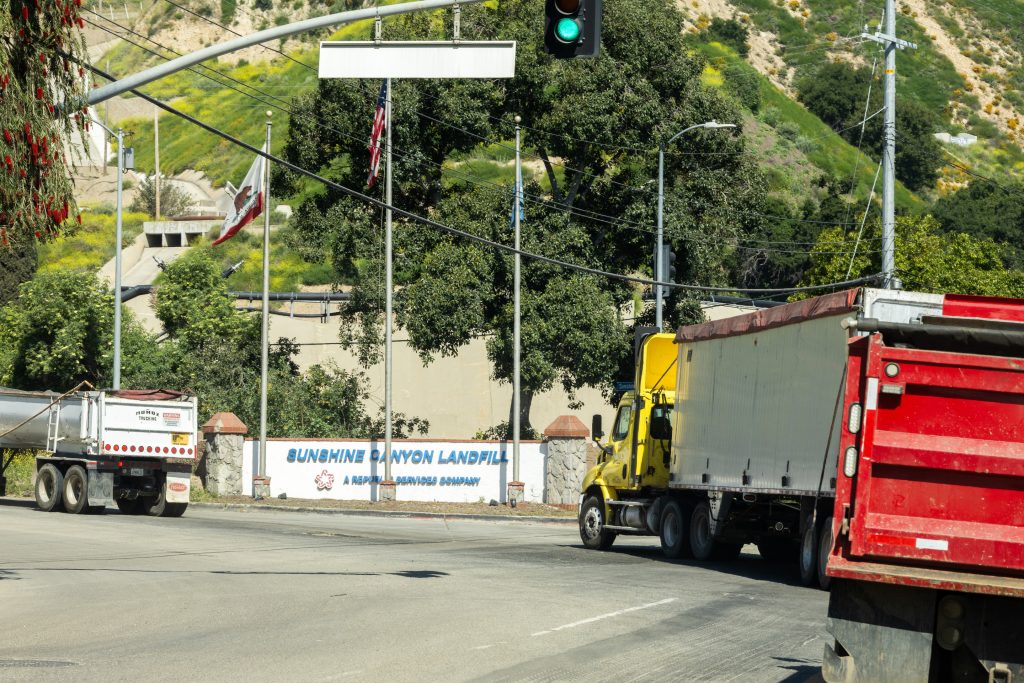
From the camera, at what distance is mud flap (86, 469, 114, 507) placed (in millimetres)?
30109

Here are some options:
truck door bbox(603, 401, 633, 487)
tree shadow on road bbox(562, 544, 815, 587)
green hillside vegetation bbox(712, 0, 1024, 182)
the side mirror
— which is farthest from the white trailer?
green hillside vegetation bbox(712, 0, 1024, 182)

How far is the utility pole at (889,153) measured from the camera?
105ft

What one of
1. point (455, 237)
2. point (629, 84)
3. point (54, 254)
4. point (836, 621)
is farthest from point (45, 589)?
point (54, 254)

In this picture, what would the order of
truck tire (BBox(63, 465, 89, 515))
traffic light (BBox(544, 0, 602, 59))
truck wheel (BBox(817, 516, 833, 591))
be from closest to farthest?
1. traffic light (BBox(544, 0, 602, 59))
2. truck wheel (BBox(817, 516, 833, 591))
3. truck tire (BBox(63, 465, 89, 515))

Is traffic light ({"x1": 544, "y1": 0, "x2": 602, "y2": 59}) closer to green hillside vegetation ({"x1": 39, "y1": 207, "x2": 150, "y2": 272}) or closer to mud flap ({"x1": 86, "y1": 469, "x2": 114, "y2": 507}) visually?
mud flap ({"x1": 86, "y1": 469, "x2": 114, "y2": 507})

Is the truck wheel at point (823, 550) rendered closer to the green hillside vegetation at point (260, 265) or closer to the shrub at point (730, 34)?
the green hillside vegetation at point (260, 265)

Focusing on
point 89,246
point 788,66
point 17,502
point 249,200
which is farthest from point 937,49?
point 17,502

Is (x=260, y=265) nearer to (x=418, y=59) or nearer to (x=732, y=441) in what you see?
(x=732, y=441)

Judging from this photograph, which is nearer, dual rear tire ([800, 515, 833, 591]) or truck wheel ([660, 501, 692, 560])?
dual rear tire ([800, 515, 833, 591])

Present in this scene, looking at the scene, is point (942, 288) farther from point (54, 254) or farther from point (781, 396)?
point (54, 254)

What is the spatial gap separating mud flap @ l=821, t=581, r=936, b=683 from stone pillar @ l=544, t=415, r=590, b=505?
30.5 m

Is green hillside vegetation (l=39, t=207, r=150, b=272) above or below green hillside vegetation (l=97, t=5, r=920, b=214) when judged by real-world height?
below

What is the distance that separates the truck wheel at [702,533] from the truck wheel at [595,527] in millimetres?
2668

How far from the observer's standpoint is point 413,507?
3809 cm
